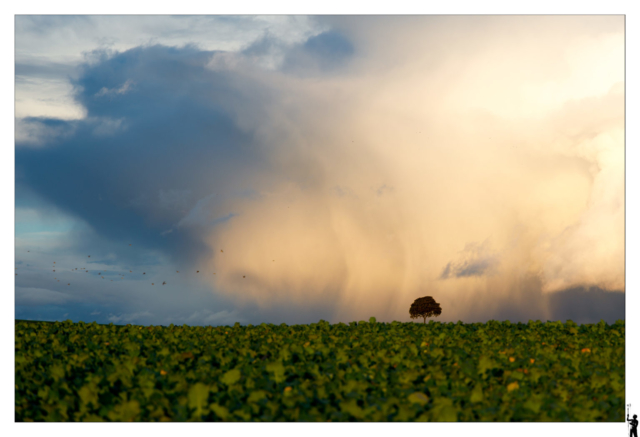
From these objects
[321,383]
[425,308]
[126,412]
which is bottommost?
[126,412]

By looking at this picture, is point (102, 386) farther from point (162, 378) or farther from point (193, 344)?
point (193, 344)

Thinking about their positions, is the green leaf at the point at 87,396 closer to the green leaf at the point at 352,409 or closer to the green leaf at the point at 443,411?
the green leaf at the point at 352,409

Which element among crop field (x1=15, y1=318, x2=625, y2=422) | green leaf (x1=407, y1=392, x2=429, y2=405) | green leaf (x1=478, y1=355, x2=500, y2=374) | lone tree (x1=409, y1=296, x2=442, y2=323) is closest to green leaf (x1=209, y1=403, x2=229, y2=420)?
crop field (x1=15, y1=318, x2=625, y2=422)

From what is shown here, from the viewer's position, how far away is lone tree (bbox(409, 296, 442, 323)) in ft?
122

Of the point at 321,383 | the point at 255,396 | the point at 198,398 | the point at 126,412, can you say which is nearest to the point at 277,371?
the point at 321,383

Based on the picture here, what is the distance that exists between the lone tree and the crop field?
28798 millimetres

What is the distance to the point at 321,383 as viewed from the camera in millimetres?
5457

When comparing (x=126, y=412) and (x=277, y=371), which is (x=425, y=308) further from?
(x=126, y=412)

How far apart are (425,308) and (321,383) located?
111ft

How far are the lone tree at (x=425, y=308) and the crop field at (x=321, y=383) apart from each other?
28.8m

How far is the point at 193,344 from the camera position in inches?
339
